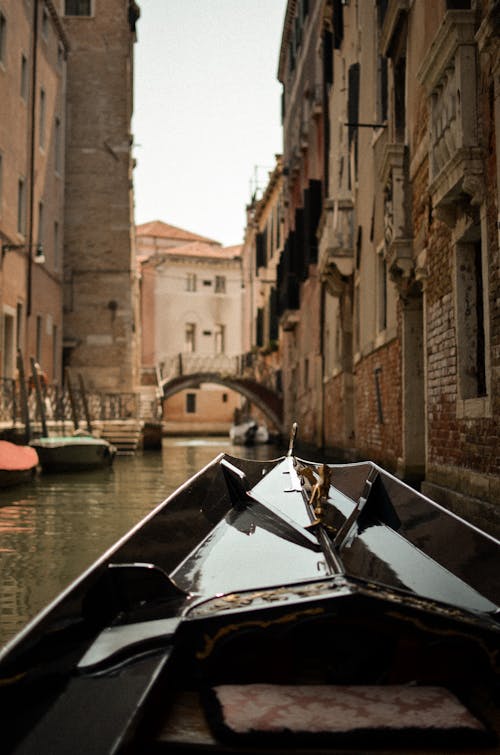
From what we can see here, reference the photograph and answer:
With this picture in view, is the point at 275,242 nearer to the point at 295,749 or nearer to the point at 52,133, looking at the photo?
the point at 52,133

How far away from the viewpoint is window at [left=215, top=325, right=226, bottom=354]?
132 ft

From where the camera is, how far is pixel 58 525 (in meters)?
6.81

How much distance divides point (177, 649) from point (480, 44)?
404 cm

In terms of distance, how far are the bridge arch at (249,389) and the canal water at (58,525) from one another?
12.2 m

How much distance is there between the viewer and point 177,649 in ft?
6.19

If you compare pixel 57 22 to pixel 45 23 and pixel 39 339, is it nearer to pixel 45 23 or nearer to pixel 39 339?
pixel 45 23

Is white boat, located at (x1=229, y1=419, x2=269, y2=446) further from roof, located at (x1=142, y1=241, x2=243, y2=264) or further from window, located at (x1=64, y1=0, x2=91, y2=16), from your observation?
roof, located at (x1=142, y1=241, x2=243, y2=264)

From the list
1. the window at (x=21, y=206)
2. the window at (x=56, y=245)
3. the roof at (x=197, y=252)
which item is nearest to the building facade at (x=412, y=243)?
the window at (x=21, y=206)

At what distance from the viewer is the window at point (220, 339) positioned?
40219 millimetres

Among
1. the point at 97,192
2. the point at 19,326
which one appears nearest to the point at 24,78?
the point at 19,326

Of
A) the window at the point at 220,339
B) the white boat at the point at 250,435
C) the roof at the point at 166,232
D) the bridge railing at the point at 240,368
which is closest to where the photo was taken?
the white boat at the point at 250,435

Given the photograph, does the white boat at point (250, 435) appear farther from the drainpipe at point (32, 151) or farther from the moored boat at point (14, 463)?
the moored boat at point (14, 463)

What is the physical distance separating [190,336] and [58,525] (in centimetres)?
3339

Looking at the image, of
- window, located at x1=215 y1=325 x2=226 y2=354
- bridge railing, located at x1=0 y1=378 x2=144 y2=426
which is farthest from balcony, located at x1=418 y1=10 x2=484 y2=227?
window, located at x1=215 y1=325 x2=226 y2=354
